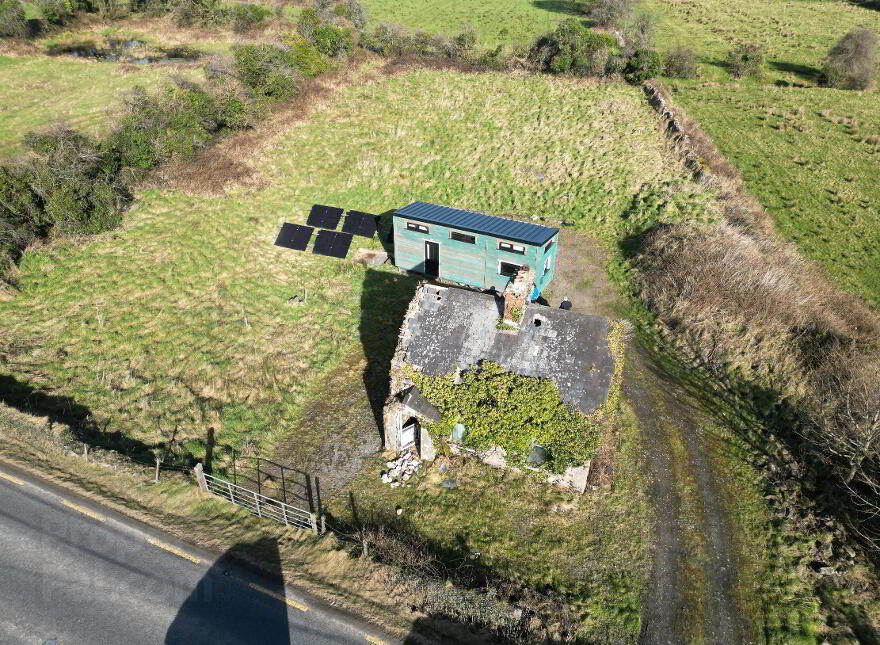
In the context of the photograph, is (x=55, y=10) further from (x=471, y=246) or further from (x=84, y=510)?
(x=84, y=510)

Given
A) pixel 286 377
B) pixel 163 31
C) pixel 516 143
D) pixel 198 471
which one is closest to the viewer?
pixel 198 471

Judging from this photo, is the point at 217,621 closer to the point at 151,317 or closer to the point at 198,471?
the point at 198,471

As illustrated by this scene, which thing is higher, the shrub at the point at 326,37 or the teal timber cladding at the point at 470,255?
the shrub at the point at 326,37

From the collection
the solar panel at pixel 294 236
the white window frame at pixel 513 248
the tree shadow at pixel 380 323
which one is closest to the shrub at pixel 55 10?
the solar panel at pixel 294 236

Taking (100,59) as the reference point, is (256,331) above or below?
below

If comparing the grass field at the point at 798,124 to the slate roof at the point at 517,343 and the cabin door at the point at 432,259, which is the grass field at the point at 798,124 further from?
the cabin door at the point at 432,259

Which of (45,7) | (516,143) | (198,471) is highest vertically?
(45,7)

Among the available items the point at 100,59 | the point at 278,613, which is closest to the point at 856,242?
the point at 278,613
